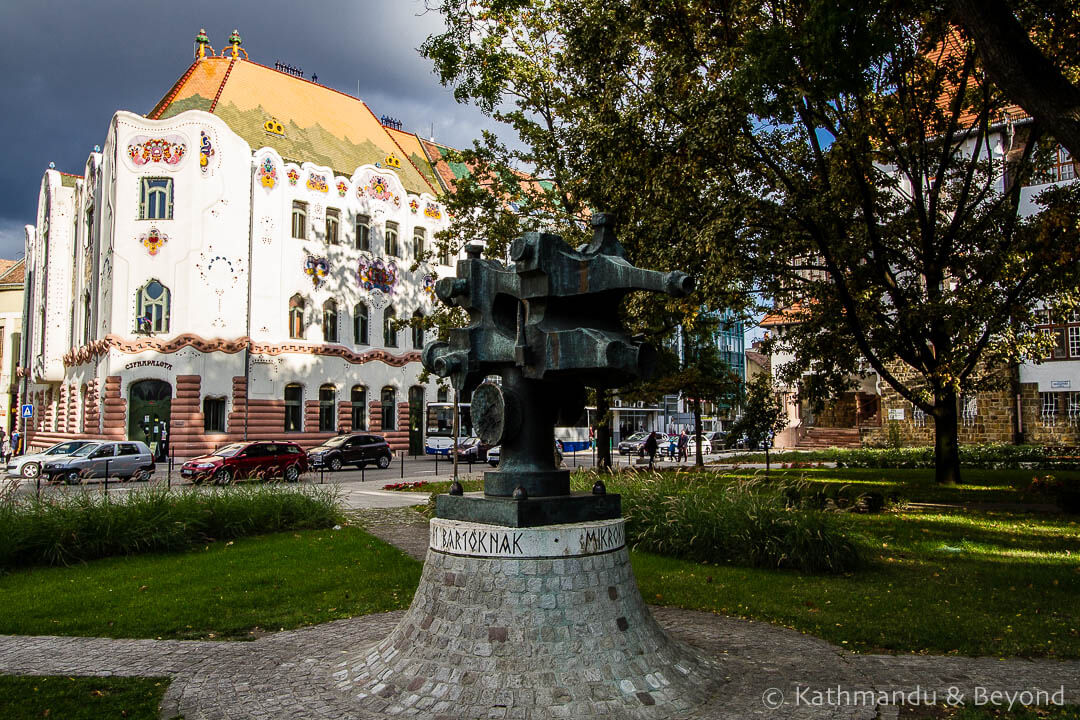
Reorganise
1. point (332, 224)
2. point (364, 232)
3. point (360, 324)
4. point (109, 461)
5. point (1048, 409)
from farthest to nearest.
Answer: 1. point (364, 232)
2. point (360, 324)
3. point (332, 224)
4. point (1048, 409)
5. point (109, 461)

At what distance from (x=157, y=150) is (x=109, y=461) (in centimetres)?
1558

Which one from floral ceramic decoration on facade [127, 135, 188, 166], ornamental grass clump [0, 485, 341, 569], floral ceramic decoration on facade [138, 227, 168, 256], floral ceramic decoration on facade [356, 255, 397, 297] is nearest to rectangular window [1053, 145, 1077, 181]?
floral ceramic decoration on facade [356, 255, 397, 297]

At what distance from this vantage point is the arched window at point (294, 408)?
36.9 m

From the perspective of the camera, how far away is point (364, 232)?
133 ft

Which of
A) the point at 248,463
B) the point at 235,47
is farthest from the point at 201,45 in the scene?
the point at 248,463

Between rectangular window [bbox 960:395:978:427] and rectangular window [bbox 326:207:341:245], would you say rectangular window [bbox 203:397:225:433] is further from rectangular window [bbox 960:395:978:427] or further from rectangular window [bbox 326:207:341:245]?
rectangular window [bbox 960:395:978:427]

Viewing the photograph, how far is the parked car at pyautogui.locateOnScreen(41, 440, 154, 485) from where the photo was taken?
24.6m

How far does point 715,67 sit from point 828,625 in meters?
11.6

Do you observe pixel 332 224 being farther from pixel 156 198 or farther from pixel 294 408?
pixel 294 408

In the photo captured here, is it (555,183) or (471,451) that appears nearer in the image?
(555,183)

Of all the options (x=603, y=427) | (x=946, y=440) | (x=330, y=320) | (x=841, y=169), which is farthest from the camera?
(x=330, y=320)

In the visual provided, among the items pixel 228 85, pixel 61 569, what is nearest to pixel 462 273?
pixel 61 569

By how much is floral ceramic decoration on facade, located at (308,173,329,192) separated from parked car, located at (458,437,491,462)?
1425 cm

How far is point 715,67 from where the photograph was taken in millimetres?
15578
